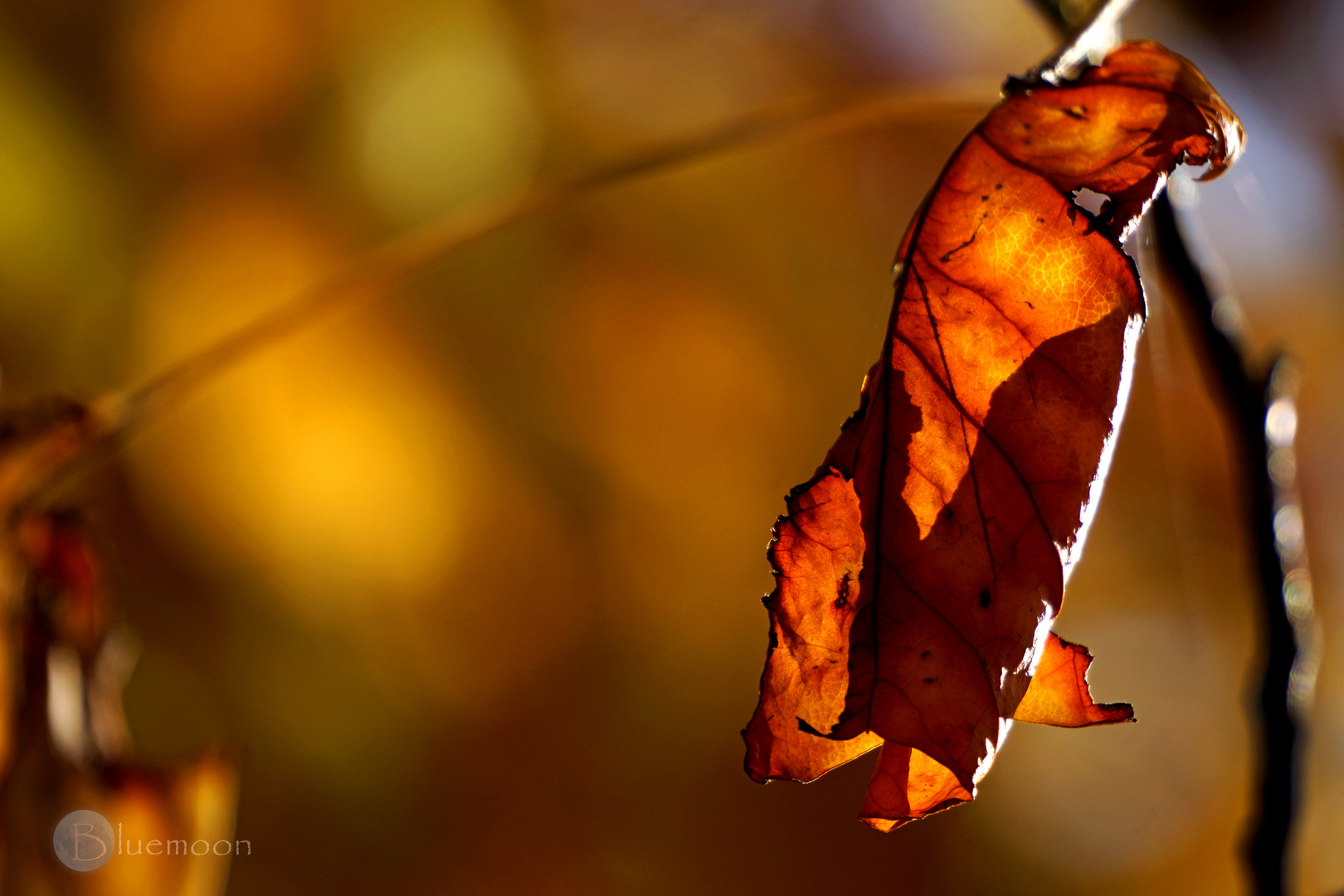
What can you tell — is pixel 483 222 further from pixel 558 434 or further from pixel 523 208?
pixel 558 434

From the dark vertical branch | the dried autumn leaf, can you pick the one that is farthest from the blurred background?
the dried autumn leaf

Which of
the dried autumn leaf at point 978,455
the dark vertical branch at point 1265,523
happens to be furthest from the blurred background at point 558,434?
the dried autumn leaf at point 978,455

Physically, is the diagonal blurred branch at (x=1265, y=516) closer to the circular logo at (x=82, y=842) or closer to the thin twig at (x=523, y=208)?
the thin twig at (x=523, y=208)

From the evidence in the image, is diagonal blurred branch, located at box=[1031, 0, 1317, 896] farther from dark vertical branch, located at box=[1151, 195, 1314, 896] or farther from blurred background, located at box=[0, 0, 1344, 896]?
blurred background, located at box=[0, 0, 1344, 896]

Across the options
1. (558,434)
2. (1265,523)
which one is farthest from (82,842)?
(558,434)

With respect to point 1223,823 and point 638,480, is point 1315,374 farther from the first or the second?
point 638,480

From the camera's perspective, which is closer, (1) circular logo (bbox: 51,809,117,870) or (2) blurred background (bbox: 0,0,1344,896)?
(1) circular logo (bbox: 51,809,117,870)

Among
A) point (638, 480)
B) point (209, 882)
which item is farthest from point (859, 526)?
point (638, 480)
